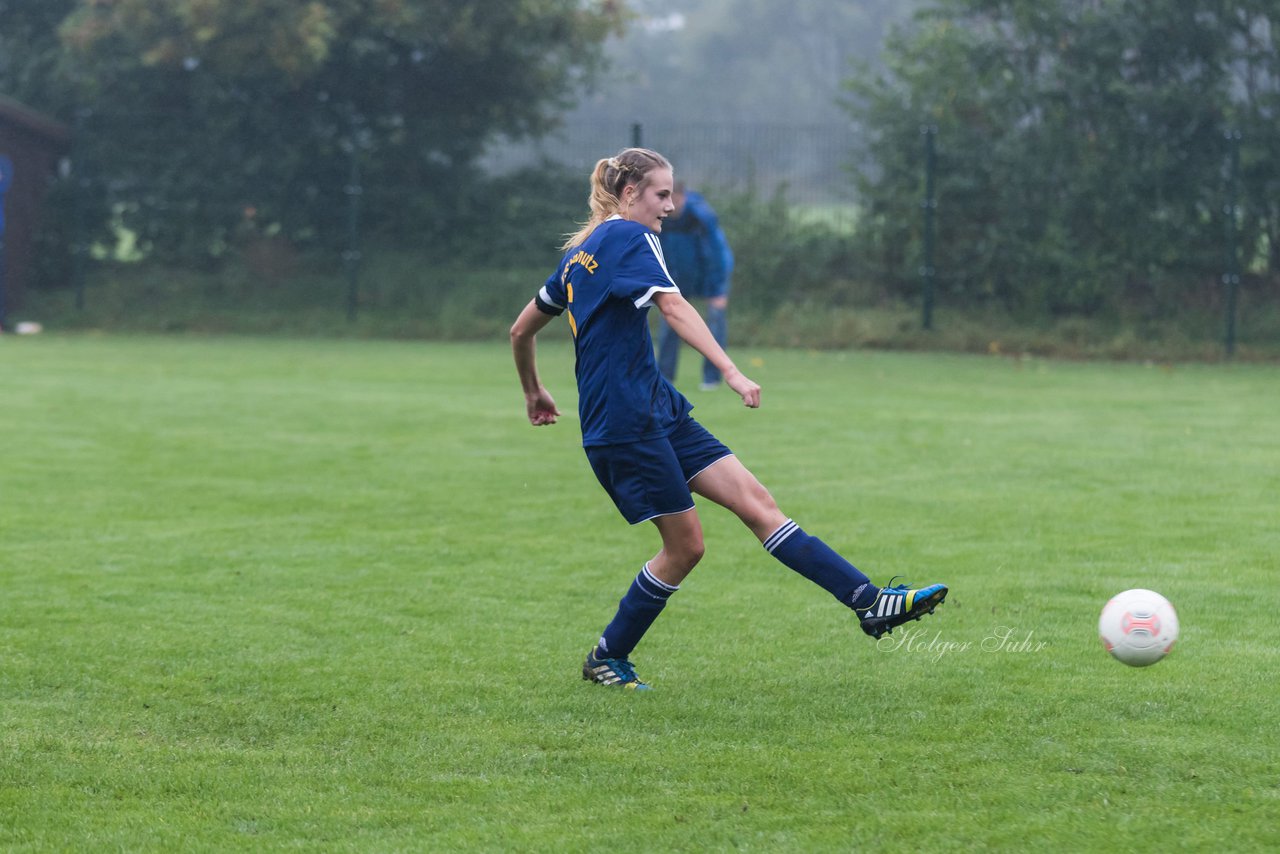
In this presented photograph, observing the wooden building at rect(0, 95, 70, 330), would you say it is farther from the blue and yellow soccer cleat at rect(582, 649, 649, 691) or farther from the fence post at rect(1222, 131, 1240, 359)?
the blue and yellow soccer cleat at rect(582, 649, 649, 691)

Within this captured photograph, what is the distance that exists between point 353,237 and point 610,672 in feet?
59.9

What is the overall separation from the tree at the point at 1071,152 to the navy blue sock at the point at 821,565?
630 inches

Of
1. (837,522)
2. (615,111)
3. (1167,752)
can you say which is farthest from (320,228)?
(615,111)

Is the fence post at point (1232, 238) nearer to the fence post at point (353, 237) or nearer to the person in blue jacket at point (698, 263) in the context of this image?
the person in blue jacket at point (698, 263)

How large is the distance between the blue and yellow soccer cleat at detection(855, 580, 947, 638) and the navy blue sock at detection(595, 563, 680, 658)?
0.66 m

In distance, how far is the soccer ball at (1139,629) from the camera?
16.4ft

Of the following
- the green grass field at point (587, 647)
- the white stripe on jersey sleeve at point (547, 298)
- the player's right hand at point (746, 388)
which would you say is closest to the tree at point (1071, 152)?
the green grass field at point (587, 647)

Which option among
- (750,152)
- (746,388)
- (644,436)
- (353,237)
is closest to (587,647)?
(644,436)

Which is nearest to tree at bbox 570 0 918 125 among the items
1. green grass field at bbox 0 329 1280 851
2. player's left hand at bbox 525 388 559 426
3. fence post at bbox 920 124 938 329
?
fence post at bbox 920 124 938 329

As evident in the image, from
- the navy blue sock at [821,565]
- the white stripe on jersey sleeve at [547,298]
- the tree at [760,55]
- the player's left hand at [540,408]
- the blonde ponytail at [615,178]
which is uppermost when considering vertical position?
the tree at [760,55]

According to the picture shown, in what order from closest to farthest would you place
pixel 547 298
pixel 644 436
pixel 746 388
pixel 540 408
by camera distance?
1. pixel 746 388
2. pixel 644 436
3. pixel 547 298
4. pixel 540 408

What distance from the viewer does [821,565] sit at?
516 cm

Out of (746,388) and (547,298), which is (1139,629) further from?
(547,298)

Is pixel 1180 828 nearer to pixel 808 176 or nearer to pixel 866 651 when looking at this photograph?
pixel 866 651
